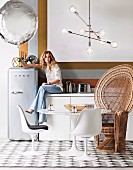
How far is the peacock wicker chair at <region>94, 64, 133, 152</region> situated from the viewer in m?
7.12

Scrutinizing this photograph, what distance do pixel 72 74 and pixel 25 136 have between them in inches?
59.6

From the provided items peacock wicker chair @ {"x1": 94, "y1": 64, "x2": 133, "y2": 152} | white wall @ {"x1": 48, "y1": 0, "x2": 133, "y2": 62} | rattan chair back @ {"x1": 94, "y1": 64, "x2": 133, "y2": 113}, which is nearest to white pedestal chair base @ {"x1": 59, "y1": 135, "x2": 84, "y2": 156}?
peacock wicker chair @ {"x1": 94, "y1": 64, "x2": 133, "y2": 152}

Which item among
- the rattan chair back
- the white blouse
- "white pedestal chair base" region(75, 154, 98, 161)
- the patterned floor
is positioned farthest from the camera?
the white blouse

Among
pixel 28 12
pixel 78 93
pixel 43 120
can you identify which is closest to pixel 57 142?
pixel 43 120

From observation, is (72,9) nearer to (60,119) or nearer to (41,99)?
(41,99)

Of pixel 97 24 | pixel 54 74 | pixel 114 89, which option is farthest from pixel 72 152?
pixel 97 24

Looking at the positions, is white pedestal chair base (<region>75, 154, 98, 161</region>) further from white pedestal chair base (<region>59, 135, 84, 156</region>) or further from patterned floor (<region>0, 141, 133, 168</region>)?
white pedestal chair base (<region>59, 135, 84, 156</region>)

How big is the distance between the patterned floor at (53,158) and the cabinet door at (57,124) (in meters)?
0.37

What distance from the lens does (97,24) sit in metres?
8.63

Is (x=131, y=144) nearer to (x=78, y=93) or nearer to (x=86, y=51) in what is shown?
(x=78, y=93)

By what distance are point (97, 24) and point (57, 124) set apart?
6.67 ft

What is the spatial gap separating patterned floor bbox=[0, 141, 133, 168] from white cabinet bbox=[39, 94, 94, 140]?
0.38 metres

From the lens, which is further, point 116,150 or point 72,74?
point 72,74

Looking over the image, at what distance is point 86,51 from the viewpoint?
8.62 meters
